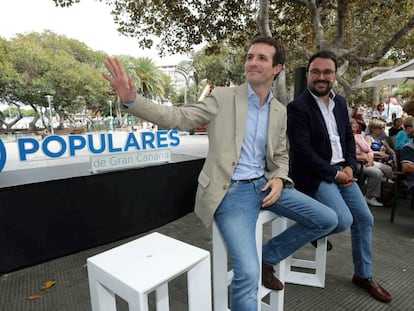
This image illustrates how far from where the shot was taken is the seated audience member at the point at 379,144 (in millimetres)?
4375

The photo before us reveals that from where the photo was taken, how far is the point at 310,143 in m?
2.01

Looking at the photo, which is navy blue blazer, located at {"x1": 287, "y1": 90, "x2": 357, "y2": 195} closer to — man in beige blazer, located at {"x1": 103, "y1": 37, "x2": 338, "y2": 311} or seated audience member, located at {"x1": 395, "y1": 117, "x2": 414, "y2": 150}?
man in beige blazer, located at {"x1": 103, "y1": 37, "x2": 338, "y2": 311}

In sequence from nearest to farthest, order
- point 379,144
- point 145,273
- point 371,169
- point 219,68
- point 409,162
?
1. point 145,273
2. point 409,162
3. point 371,169
4. point 379,144
5. point 219,68

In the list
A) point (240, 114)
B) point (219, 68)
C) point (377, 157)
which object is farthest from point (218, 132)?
point (219, 68)

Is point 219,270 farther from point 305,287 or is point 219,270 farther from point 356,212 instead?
point 356,212

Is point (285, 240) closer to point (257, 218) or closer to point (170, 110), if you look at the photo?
point (257, 218)

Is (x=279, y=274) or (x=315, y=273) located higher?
(x=279, y=274)

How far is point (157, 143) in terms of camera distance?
336 centimetres

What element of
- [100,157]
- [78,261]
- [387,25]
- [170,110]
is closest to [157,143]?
[100,157]

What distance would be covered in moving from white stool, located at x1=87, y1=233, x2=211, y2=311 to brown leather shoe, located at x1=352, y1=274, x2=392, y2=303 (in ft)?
4.68

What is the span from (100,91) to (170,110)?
20.0m

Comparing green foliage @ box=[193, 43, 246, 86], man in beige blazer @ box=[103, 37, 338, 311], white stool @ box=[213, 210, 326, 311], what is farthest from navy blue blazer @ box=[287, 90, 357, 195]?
green foliage @ box=[193, 43, 246, 86]

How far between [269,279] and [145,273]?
0.93 m

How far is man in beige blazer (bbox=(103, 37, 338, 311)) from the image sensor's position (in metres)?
1.42
